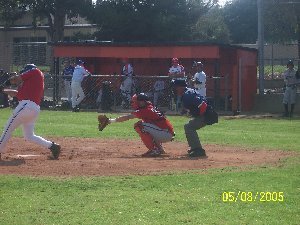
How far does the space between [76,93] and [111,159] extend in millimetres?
14556

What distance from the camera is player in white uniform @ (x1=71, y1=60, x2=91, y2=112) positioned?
26125 mm

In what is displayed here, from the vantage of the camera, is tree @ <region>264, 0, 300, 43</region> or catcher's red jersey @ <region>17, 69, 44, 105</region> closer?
catcher's red jersey @ <region>17, 69, 44, 105</region>

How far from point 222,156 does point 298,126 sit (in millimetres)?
7895

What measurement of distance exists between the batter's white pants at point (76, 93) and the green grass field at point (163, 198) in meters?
15.3

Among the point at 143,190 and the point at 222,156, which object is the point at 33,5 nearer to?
the point at 222,156

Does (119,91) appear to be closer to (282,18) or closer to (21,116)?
(282,18)

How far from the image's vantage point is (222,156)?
1292 cm

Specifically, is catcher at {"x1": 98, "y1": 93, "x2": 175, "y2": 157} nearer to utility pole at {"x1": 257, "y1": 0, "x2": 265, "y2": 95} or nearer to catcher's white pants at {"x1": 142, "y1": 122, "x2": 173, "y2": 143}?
catcher's white pants at {"x1": 142, "y1": 122, "x2": 173, "y2": 143}

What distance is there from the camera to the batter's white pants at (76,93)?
26.3m

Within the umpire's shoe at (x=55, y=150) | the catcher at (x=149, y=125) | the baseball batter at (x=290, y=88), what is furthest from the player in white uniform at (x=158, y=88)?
the umpire's shoe at (x=55, y=150)

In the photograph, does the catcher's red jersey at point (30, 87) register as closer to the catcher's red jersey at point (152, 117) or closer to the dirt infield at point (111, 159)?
the dirt infield at point (111, 159)

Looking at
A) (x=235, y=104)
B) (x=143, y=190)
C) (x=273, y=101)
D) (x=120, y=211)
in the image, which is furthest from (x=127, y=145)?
(x=273, y=101)

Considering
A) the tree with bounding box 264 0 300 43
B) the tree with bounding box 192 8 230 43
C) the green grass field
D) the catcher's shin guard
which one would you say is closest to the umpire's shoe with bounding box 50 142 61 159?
the catcher's shin guard
